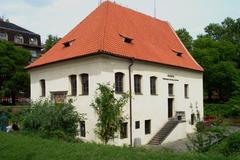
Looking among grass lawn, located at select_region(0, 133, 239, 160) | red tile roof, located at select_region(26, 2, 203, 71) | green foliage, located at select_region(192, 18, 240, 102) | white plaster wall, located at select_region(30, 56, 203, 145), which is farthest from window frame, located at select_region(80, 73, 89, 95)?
green foliage, located at select_region(192, 18, 240, 102)

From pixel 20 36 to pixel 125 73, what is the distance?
167 ft

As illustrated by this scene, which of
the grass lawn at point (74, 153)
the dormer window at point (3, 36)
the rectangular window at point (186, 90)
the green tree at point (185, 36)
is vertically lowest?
the grass lawn at point (74, 153)

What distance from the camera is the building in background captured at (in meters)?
66.2

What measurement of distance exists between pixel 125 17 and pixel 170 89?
6.93 m

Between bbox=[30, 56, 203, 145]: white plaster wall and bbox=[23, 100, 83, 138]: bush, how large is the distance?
1485mm

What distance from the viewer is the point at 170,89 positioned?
2936cm

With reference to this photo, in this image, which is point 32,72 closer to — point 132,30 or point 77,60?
point 77,60

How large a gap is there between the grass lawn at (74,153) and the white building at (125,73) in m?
9.93

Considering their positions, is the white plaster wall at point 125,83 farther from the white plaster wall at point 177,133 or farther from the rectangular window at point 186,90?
the white plaster wall at point 177,133

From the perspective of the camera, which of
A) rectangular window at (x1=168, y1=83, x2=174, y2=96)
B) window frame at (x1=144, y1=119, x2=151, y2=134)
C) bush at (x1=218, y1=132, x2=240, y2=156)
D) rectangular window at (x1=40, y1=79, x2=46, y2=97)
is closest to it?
bush at (x1=218, y1=132, x2=240, y2=156)

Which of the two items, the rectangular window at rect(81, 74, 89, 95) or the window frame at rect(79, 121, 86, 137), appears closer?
the window frame at rect(79, 121, 86, 137)

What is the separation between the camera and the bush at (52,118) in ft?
67.4

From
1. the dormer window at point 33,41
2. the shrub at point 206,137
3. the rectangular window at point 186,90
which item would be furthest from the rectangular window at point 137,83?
the dormer window at point 33,41

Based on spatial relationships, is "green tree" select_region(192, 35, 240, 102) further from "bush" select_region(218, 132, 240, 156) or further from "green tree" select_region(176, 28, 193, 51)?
"bush" select_region(218, 132, 240, 156)
